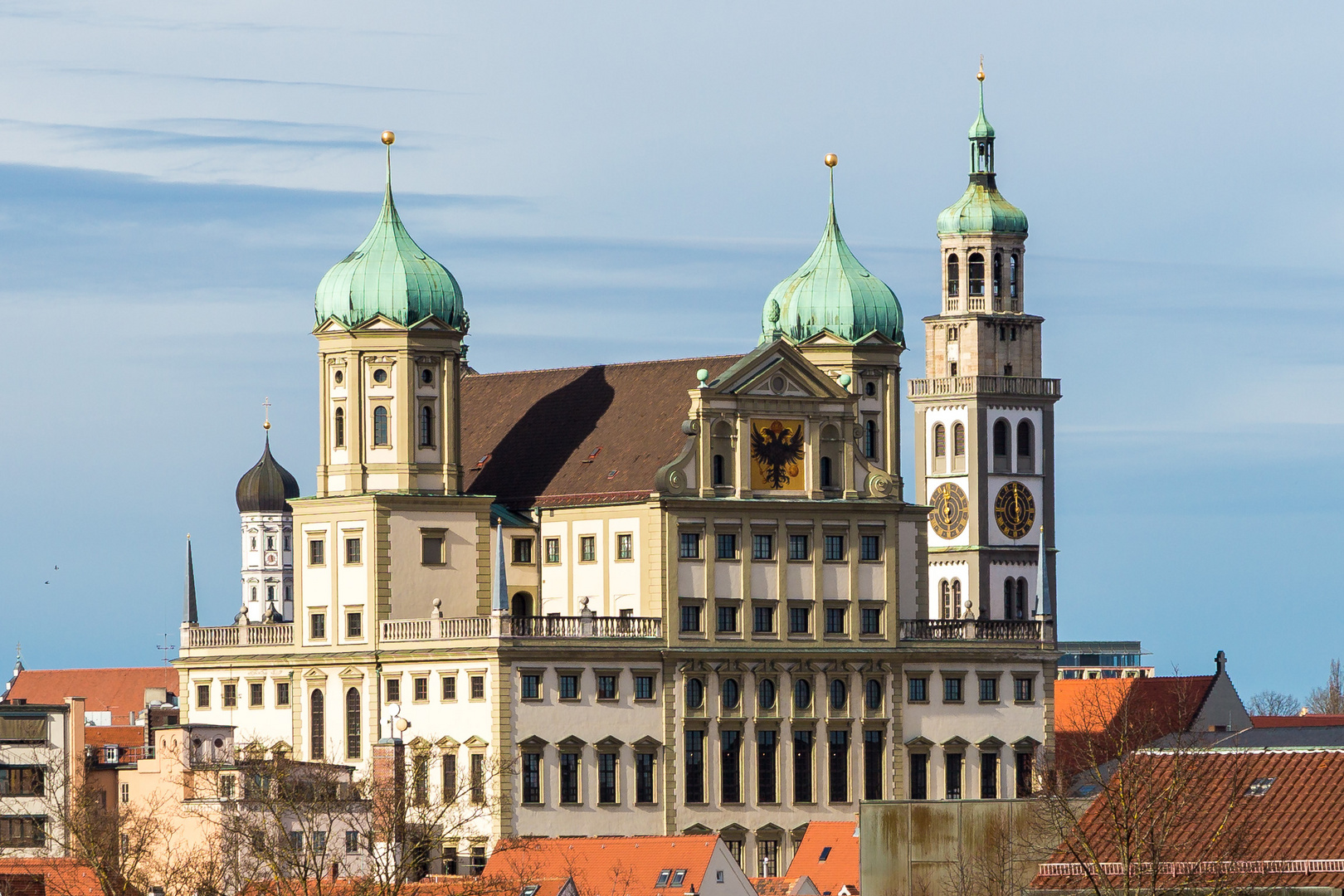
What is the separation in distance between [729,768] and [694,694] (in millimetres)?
2960

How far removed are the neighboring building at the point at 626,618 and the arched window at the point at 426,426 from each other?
89 mm

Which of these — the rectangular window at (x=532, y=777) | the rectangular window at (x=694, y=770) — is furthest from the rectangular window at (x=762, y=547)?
the rectangular window at (x=532, y=777)

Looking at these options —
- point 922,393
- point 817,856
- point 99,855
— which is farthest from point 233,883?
point 922,393

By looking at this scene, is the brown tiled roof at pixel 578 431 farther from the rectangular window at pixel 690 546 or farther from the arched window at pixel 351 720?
the arched window at pixel 351 720

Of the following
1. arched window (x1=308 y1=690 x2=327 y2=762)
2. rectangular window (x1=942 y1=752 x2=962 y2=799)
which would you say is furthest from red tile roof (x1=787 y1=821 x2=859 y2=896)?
arched window (x1=308 y1=690 x2=327 y2=762)

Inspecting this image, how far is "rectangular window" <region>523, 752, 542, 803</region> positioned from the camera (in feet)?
448

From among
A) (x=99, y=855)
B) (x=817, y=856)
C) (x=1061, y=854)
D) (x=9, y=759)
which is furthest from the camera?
(x=9, y=759)

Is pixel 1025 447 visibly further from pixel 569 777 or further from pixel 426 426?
pixel 569 777

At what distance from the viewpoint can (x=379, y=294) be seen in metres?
143

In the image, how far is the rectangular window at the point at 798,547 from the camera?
143 m

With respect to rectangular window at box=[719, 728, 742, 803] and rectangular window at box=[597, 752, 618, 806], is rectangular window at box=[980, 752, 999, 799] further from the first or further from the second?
rectangular window at box=[597, 752, 618, 806]

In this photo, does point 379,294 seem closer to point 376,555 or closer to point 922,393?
point 376,555

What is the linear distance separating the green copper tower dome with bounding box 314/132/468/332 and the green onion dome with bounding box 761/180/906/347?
14741 mm

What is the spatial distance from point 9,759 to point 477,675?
20820mm
